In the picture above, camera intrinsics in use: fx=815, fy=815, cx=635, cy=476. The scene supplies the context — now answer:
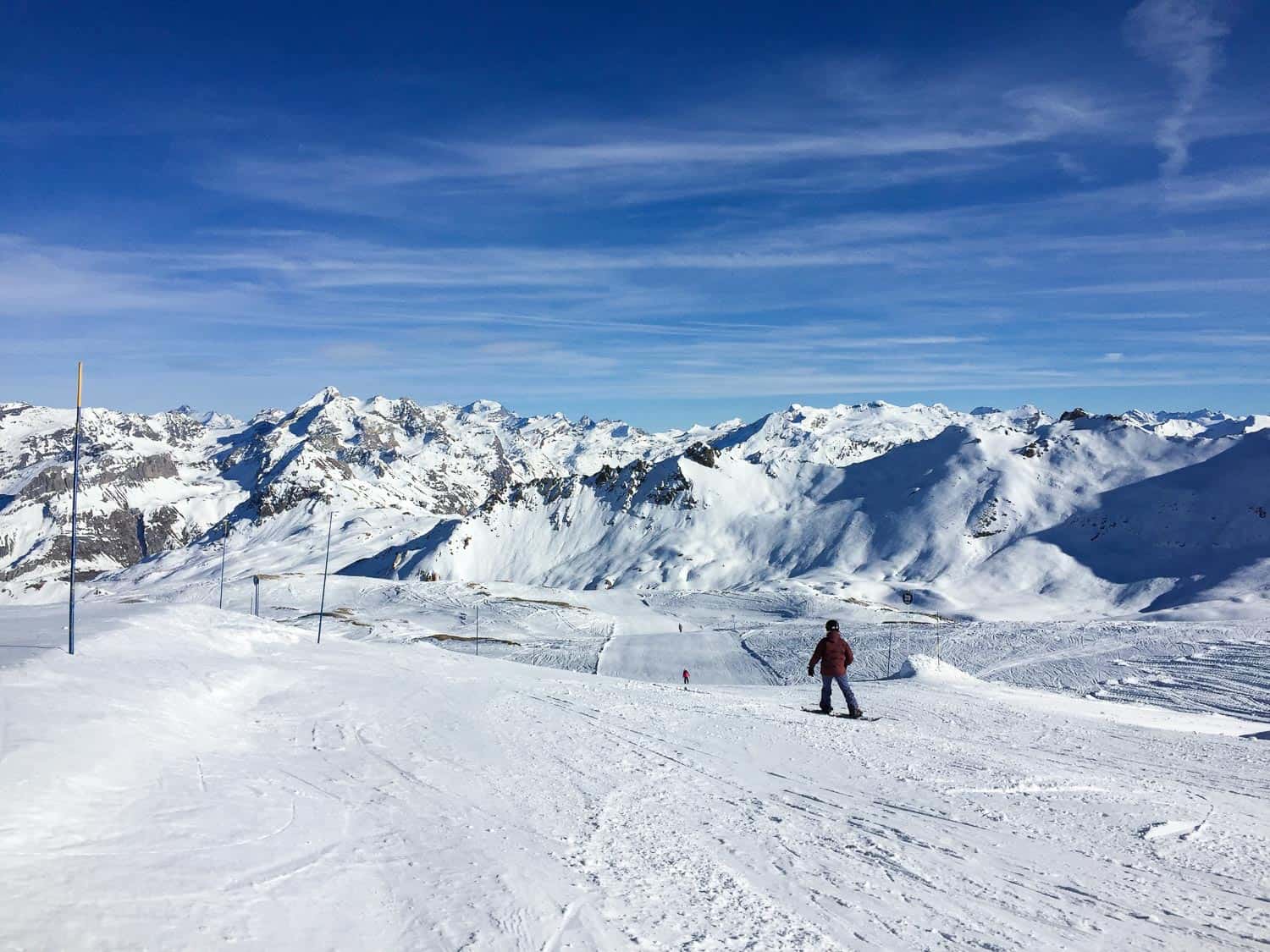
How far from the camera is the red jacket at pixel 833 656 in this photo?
15.0 m

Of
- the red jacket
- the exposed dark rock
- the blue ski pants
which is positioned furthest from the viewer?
the exposed dark rock

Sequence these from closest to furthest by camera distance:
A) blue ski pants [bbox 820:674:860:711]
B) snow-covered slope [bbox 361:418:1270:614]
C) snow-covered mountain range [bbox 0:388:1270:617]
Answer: blue ski pants [bbox 820:674:860:711]
snow-covered mountain range [bbox 0:388:1270:617]
snow-covered slope [bbox 361:418:1270:614]

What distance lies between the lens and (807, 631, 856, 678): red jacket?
49.2ft

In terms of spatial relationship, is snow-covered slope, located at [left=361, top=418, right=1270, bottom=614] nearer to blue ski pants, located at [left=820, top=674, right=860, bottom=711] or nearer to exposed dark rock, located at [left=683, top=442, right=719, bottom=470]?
exposed dark rock, located at [left=683, top=442, right=719, bottom=470]

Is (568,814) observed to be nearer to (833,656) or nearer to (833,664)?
(833,664)

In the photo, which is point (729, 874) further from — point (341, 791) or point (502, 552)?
point (502, 552)

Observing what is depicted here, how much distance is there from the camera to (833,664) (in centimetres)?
1505

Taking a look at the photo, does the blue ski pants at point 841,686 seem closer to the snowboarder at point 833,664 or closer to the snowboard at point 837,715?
the snowboarder at point 833,664

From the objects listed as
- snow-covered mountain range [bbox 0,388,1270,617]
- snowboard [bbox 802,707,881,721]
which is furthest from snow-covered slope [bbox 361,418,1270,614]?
snowboard [bbox 802,707,881,721]

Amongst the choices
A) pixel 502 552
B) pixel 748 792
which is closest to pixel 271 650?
pixel 748 792

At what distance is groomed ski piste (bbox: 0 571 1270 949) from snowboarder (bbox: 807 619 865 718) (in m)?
0.70

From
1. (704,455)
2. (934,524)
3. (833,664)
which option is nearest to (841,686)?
(833,664)

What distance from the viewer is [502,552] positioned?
134875mm

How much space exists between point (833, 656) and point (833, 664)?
7.5 inches
